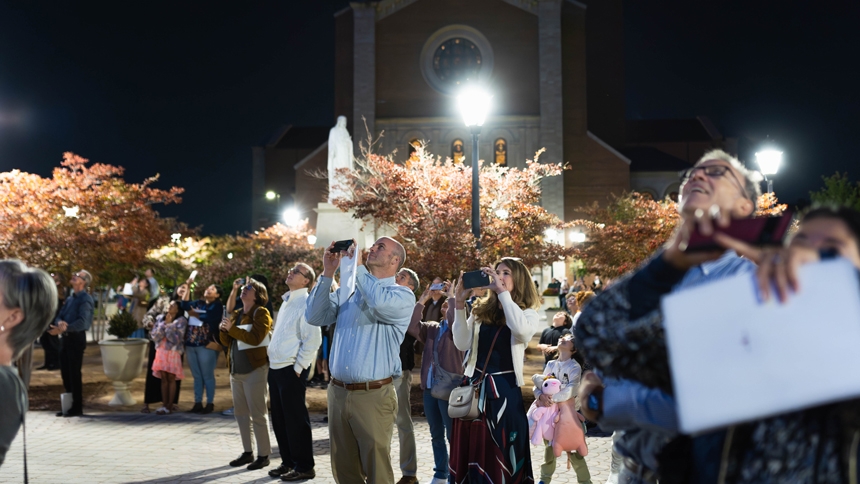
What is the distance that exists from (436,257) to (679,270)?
1319 cm

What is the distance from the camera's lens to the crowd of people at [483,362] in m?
1.71

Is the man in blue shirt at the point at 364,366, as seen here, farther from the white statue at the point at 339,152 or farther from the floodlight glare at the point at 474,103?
the white statue at the point at 339,152

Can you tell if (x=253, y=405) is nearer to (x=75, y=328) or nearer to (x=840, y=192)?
(x=75, y=328)

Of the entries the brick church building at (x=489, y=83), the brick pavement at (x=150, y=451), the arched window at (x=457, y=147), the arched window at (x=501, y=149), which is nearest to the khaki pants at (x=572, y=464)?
the brick pavement at (x=150, y=451)

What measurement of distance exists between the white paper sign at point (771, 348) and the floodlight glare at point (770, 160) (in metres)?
12.9

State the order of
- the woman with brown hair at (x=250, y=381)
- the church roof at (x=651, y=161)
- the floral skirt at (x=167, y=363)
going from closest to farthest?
the woman with brown hair at (x=250, y=381) → the floral skirt at (x=167, y=363) → the church roof at (x=651, y=161)

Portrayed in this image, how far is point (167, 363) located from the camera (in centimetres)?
1086

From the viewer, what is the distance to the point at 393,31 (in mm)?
41812

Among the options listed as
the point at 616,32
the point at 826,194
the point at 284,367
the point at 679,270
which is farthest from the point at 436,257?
the point at 616,32

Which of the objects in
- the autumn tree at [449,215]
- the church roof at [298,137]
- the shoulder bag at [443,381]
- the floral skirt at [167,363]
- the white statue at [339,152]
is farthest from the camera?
the church roof at [298,137]

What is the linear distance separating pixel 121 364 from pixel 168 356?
119 centimetres

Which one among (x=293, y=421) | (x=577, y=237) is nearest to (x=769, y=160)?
(x=293, y=421)

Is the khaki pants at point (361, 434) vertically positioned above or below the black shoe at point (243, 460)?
above

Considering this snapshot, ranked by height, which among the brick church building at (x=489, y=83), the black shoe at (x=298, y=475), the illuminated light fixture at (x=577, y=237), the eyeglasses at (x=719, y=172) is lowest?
the black shoe at (x=298, y=475)
